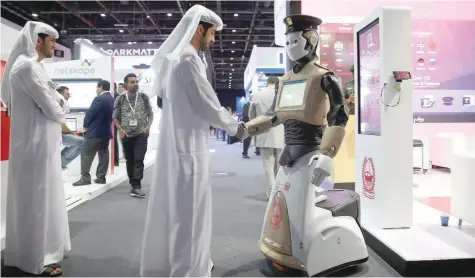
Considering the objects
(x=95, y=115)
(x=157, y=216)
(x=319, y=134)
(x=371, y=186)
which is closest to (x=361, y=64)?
(x=371, y=186)

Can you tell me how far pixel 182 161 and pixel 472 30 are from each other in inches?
281

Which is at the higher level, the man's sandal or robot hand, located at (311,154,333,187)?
robot hand, located at (311,154,333,187)

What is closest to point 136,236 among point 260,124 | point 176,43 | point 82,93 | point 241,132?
point 260,124

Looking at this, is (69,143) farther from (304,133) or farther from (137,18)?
(137,18)

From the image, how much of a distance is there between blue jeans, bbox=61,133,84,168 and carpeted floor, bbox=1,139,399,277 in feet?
2.64

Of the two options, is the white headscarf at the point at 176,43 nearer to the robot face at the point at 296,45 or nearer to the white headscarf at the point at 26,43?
the robot face at the point at 296,45

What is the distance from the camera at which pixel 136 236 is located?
12.3 feet

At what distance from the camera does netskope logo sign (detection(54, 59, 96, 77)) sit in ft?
23.6

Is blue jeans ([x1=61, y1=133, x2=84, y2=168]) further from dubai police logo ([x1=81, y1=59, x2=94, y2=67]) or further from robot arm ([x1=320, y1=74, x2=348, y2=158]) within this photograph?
robot arm ([x1=320, y1=74, x2=348, y2=158])

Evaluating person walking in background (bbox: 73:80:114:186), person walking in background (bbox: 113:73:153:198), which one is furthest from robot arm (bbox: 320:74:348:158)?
person walking in background (bbox: 73:80:114:186)

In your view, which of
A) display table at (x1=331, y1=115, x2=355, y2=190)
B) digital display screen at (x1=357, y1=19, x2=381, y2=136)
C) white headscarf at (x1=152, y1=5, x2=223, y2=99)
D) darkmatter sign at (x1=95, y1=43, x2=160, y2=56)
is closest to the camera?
white headscarf at (x1=152, y1=5, x2=223, y2=99)

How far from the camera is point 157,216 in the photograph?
238 centimetres

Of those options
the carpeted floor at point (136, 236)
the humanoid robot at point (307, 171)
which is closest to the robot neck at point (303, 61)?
the humanoid robot at point (307, 171)

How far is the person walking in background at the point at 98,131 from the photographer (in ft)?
19.3
